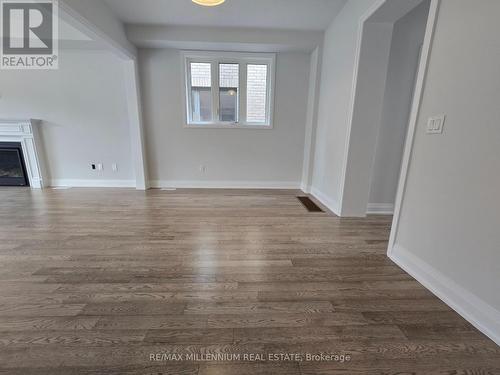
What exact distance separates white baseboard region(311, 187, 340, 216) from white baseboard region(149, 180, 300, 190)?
62 cm

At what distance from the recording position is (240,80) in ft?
13.1

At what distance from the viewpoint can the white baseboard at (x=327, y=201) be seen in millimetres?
3014

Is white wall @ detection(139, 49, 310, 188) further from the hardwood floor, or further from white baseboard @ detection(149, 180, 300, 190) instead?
the hardwood floor

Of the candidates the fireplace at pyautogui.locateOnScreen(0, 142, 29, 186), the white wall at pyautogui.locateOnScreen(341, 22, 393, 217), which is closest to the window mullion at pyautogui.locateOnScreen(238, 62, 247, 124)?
the white wall at pyautogui.locateOnScreen(341, 22, 393, 217)

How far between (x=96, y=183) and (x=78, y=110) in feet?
4.56

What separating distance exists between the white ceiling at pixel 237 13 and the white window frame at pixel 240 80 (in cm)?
55

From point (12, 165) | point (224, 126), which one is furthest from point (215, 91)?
point (12, 165)

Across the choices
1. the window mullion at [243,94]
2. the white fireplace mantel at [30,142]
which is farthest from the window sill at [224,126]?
the white fireplace mantel at [30,142]

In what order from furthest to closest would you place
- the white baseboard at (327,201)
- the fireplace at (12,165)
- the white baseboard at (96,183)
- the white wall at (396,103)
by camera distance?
the white baseboard at (96,183) → the fireplace at (12,165) → the white baseboard at (327,201) → the white wall at (396,103)

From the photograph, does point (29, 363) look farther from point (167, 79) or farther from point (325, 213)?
point (167, 79)

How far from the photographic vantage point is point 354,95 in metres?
2.60

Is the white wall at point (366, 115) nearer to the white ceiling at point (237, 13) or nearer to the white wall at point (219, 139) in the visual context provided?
the white ceiling at point (237, 13)

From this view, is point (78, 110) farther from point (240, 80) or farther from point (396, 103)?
point (396, 103)

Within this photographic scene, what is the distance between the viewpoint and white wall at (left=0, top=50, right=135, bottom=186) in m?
3.85
